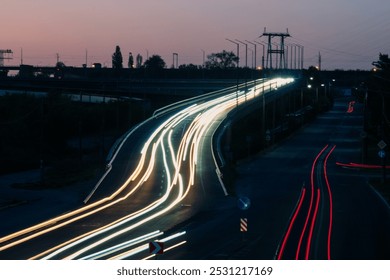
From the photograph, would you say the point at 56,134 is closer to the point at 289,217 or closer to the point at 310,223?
the point at 289,217

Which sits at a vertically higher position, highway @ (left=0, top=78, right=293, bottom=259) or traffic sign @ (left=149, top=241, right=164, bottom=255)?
traffic sign @ (left=149, top=241, right=164, bottom=255)

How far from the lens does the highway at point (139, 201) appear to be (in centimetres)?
2431

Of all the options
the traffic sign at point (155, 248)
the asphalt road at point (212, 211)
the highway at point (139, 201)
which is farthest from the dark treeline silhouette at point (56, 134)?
the traffic sign at point (155, 248)

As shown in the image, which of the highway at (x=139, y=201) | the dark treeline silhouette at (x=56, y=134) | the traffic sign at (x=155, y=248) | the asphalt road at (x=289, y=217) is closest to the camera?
the traffic sign at (x=155, y=248)

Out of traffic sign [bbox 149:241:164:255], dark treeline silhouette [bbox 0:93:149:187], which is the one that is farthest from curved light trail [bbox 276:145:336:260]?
dark treeline silhouette [bbox 0:93:149:187]

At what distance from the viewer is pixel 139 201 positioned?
3838 centimetres

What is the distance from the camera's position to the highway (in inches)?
957

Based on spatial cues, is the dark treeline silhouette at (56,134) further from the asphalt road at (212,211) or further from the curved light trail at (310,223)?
the curved light trail at (310,223)

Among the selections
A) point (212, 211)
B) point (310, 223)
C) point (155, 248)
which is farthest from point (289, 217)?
point (155, 248)

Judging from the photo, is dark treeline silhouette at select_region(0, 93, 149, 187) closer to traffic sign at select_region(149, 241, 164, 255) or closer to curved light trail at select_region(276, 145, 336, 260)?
curved light trail at select_region(276, 145, 336, 260)

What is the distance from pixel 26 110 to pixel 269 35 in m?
52.0

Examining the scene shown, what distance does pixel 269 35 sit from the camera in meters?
132

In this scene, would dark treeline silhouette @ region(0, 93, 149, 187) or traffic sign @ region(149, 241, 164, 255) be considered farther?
dark treeline silhouette @ region(0, 93, 149, 187)
